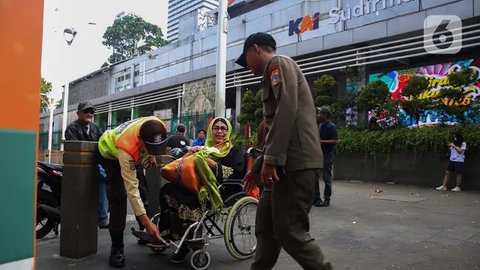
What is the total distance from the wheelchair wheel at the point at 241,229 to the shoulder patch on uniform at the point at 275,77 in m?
1.64

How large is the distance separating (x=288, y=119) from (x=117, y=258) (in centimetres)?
235

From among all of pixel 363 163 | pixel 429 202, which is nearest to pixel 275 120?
pixel 429 202

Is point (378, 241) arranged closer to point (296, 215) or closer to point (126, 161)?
point (296, 215)

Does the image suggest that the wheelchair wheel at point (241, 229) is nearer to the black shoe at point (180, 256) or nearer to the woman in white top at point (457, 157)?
the black shoe at point (180, 256)

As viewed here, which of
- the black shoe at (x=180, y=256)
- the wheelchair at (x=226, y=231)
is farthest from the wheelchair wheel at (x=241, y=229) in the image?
the black shoe at (x=180, y=256)

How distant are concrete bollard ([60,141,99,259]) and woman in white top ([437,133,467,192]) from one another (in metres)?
8.43

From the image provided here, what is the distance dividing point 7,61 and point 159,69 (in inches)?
1254

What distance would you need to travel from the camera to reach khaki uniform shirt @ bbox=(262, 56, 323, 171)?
8.78 feet

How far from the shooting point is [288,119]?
2.68m

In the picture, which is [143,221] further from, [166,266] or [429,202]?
[429,202]

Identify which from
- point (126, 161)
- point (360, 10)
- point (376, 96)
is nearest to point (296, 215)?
point (126, 161)

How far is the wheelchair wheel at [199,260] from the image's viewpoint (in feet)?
12.8

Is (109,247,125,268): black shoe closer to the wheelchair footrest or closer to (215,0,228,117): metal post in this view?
the wheelchair footrest

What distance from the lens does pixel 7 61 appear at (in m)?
1.54
